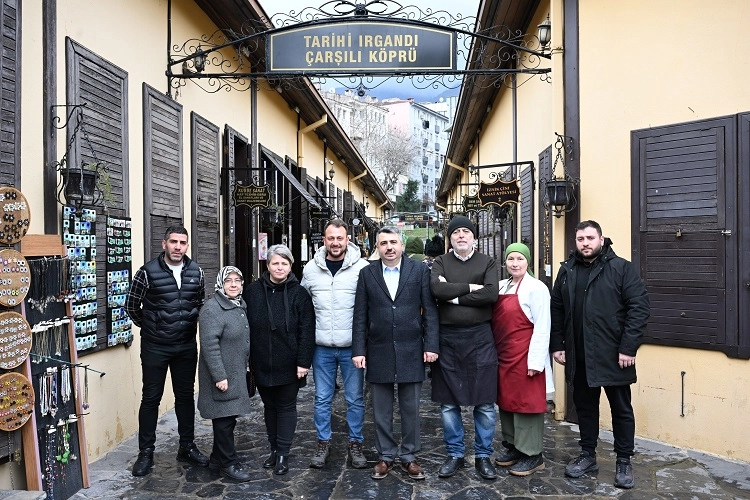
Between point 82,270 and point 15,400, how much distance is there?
1309 mm

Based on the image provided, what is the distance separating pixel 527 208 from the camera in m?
8.75

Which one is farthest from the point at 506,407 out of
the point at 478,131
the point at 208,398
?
the point at 478,131

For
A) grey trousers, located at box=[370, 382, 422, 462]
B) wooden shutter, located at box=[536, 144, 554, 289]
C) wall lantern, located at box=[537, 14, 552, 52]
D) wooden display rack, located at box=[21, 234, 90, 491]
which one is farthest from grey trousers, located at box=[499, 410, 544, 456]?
wall lantern, located at box=[537, 14, 552, 52]

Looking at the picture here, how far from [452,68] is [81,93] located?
3.47 metres

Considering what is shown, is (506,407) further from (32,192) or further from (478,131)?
(478,131)

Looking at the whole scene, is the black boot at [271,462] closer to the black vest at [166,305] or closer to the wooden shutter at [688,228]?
the black vest at [166,305]

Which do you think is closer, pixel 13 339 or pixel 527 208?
pixel 13 339

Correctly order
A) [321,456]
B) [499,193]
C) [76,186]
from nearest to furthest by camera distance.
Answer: [76,186] → [321,456] → [499,193]

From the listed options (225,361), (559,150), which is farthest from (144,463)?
(559,150)

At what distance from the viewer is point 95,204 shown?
5.11m

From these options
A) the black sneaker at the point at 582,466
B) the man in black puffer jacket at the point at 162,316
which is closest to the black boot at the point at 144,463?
the man in black puffer jacket at the point at 162,316

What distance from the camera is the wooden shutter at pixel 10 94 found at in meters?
3.94

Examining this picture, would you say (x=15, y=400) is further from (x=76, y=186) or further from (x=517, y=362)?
(x=517, y=362)

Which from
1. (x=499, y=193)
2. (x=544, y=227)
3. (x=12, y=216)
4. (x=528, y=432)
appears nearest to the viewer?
(x=12, y=216)
